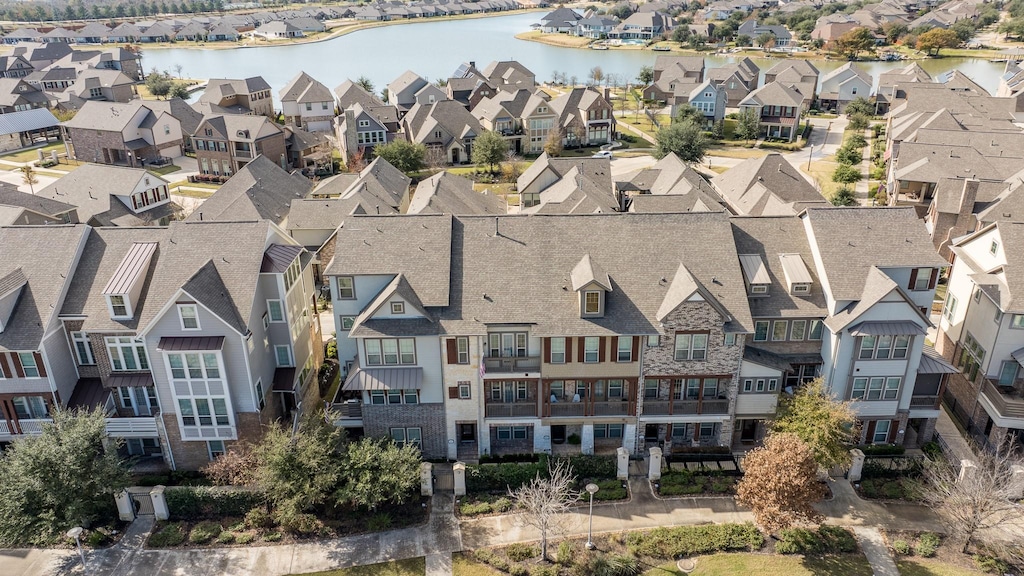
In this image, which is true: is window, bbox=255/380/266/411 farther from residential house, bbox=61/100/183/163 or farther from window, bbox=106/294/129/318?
residential house, bbox=61/100/183/163

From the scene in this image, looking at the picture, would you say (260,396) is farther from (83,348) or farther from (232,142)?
(232,142)

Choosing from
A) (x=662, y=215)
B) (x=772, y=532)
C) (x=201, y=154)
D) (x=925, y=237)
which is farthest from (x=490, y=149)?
(x=772, y=532)

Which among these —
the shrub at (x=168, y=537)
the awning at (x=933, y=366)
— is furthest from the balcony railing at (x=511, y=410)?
the awning at (x=933, y=366)

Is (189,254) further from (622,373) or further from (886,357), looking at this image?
(886,357)

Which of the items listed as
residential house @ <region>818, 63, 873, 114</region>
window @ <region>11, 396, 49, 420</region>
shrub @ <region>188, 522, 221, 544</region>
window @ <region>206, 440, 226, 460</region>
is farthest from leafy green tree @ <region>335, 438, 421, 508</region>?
residential house @ <region>818, 63, 873, 114</region>

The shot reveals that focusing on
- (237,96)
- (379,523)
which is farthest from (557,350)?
(237,96)
